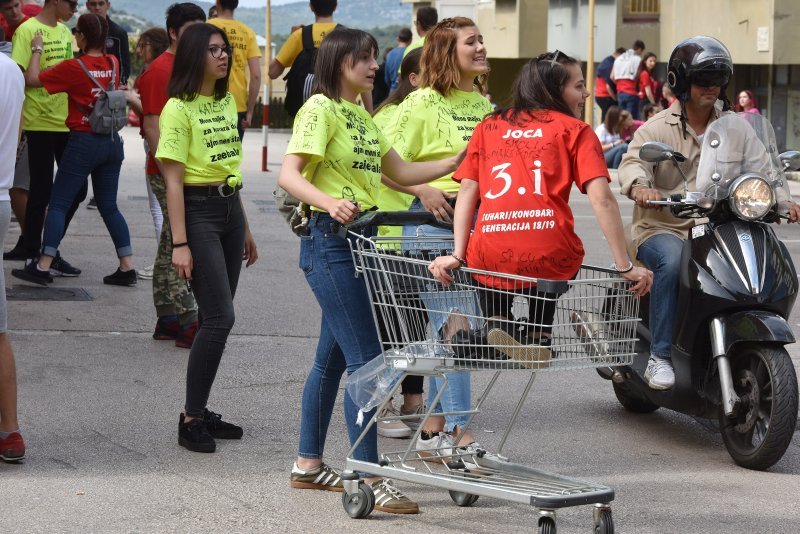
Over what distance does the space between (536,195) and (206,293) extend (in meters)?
1.91

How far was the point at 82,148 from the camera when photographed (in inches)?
400

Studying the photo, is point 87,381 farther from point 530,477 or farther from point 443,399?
point 530,477

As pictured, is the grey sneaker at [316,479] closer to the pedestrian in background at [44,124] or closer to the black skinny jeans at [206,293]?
the black skinny jeans at [206,293]

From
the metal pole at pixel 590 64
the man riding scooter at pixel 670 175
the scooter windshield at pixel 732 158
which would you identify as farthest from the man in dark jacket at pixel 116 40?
the metal pole at pixel 590 64

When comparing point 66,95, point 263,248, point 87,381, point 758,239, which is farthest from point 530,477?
point 263,248

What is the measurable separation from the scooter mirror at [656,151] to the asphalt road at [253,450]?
140cm

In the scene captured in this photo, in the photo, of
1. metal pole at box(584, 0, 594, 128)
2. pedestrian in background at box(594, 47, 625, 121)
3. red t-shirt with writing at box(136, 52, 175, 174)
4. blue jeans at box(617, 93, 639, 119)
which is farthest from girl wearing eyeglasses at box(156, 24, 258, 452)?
metal pole at box(584, 0, 594, 128)

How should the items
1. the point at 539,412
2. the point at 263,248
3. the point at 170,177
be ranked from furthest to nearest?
the point at 263,248, the point at 539,412, the point at 170,177

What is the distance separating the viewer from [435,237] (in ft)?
17.6

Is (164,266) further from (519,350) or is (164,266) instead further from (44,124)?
(519,350)

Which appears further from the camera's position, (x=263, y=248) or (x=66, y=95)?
(x=263, y=248)

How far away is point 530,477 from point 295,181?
146 centimetres

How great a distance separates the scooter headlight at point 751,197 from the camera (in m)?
6.03
